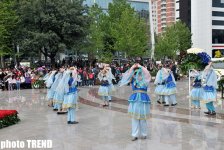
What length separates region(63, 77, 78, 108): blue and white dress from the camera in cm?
1397

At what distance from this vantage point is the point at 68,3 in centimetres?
4319

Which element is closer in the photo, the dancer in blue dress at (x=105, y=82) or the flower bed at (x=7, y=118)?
the flower bed at (x=7, y=118)

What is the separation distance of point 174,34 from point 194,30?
23.3 metres

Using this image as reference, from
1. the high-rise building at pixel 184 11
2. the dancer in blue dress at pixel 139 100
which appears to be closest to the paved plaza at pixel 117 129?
the dancer in blue dress at pixel 139 100

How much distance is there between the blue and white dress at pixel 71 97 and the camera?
13969 mm

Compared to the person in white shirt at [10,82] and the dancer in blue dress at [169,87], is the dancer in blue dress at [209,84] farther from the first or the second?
the person in white shirt at [10,82]

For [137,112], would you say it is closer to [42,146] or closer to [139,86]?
[139,86]

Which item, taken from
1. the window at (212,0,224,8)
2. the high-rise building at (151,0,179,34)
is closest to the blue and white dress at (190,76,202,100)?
the window at (212,0,224,8)

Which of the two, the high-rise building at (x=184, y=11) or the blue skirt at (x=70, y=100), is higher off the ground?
the high-rise building at (x=184, y=11)

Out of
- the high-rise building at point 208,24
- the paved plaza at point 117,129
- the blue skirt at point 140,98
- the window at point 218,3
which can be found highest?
the window at point 218,3

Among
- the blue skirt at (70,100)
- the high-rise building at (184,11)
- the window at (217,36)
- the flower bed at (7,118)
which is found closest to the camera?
the flower bed at (7,118)

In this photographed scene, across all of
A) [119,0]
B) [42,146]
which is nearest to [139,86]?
[42,146]

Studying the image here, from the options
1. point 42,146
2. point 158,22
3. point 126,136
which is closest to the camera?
point 42,146

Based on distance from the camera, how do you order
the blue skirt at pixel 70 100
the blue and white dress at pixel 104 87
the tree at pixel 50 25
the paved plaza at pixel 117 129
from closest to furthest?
the paved plaza at pixel 117 129 → the blue skirt at pixel 70 100 → the blue and white dress at pixel 104 87 → the tree at pixel 50 25
